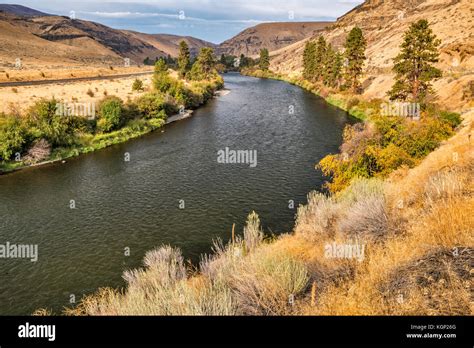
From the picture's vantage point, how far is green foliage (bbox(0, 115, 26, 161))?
130ft

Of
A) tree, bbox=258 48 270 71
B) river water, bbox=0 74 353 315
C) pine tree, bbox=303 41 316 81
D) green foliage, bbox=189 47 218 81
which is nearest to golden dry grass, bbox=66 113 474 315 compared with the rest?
river water, bbox=0 74 353 315

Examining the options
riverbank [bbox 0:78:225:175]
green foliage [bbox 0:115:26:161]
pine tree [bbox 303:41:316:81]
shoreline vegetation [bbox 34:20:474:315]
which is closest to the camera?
shoreline vegetation [bbox 34:20:474:315]

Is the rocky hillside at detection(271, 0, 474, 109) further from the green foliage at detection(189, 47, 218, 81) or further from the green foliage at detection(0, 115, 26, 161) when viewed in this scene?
the green foliage at detection(0, 115, 26, 161)

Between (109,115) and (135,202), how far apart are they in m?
27.9

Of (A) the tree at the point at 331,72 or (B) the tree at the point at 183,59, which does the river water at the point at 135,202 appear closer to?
(A) the tree at the point at 331,72

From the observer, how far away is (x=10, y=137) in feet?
132

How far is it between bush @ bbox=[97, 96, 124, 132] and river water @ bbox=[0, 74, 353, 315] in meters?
5.36

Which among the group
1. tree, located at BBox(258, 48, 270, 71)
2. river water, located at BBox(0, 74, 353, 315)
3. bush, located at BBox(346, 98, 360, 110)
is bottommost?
river water, located at BBox(0, 74, 353, 315)

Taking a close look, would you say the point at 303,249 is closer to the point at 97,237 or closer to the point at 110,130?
the point at 97,237

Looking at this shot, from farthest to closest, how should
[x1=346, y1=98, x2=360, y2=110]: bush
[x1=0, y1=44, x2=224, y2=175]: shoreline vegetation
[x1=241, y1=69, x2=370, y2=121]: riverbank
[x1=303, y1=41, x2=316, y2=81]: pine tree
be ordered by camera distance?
[x1=303, y1=41, x2=316, y2=81]: pine tree → [x1=346, y1=98, x2=360, y2=110]: bush → [x1=241, y1=69, x2=370, y2=121]: riverbank → [x1=0, y1=44, x2=224, y2=175]: shoreline vegetation

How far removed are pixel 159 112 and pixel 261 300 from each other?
→ 58.6 m

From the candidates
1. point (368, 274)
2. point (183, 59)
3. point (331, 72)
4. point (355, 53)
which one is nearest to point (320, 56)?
point (331, 72)
